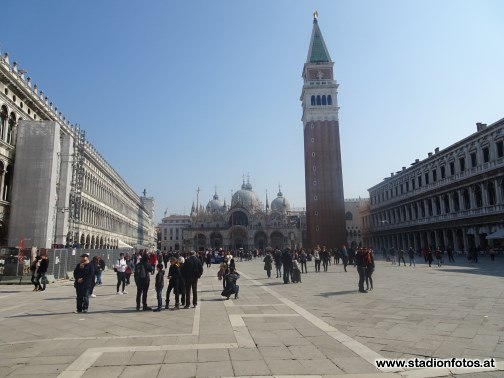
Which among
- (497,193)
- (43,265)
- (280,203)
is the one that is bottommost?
(43,265)

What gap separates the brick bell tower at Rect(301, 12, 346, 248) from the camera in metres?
54.5

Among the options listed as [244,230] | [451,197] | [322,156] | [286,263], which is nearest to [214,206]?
[244,230]

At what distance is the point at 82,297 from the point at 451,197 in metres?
39.2

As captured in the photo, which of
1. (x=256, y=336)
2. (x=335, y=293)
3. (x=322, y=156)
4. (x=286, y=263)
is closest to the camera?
(x=256, y=336)

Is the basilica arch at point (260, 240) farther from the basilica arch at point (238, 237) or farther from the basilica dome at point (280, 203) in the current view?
the basilica dome at point (280, 203)

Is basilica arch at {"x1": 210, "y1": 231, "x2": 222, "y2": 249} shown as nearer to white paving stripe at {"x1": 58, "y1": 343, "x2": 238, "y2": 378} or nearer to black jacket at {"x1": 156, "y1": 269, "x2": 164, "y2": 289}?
black jacket at {"x1": 156, "y1": 269, "x2": 164, "y2": 289}

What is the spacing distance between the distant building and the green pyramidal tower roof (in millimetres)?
22419

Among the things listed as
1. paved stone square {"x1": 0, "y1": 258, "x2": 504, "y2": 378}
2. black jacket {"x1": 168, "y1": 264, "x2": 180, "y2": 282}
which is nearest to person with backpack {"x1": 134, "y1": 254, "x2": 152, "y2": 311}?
paved stone square {"x1": 0, "y1": 258, "x2": 504, "y2": 378}

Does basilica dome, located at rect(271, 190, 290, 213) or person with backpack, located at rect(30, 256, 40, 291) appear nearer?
person with backpack, located at rect(30, 256, 40, 291)

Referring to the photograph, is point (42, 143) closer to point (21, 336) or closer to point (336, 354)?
point (21, 336)

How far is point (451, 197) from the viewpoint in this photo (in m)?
39.4

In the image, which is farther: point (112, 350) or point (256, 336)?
point (256, 336)

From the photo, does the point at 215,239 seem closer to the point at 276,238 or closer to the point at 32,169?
the point at 276,238

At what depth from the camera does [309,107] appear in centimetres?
5803
